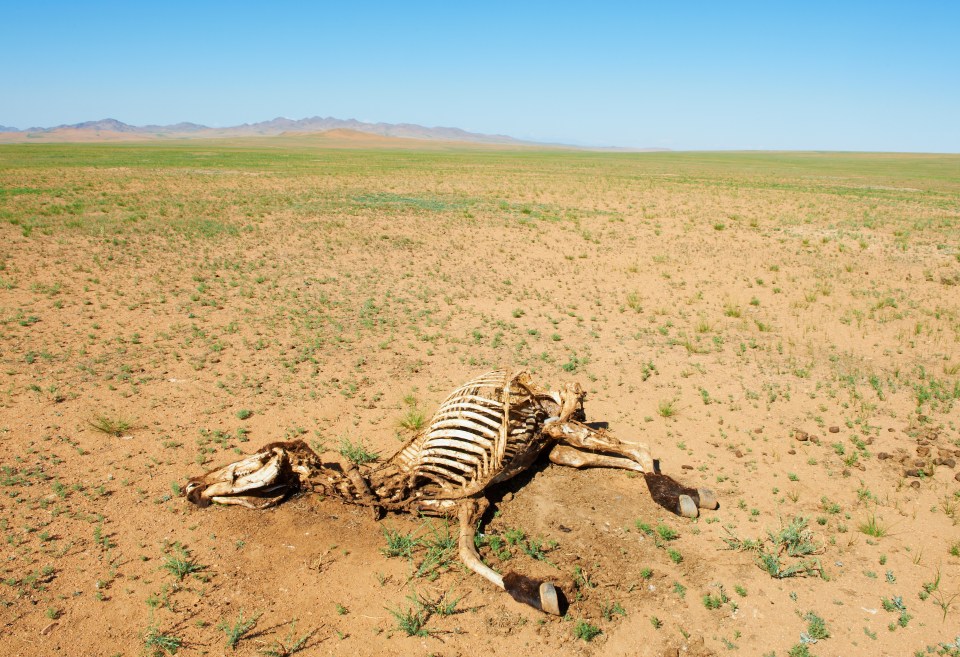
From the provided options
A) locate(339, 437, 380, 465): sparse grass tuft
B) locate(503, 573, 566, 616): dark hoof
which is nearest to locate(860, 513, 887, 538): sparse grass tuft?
locate(503, 573, 566, 616): dark hoof

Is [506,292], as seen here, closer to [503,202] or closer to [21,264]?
[21,264]

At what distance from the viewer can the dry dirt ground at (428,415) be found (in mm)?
4188

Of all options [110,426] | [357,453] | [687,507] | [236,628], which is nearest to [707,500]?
[687,507]

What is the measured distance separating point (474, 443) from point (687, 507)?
206 cm

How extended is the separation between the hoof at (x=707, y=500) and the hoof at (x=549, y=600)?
6.53ft

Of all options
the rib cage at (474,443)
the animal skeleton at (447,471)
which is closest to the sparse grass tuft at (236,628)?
the animal skeleton at (447,471)

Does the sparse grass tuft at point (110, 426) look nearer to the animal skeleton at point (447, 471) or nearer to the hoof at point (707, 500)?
the animal skeleton at point (447, 471)

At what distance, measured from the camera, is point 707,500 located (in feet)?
17.8

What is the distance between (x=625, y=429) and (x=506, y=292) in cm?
614

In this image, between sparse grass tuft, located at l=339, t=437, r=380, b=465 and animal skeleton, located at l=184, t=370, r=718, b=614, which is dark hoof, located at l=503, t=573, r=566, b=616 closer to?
animal skeleton, located at l=184, t=370, r=718, b=614

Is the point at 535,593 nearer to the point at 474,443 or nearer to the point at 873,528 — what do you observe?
the point at 474,443

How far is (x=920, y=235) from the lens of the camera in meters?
20.0

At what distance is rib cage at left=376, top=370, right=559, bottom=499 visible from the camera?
5016 mm

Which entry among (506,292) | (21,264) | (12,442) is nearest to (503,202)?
(506,292)
